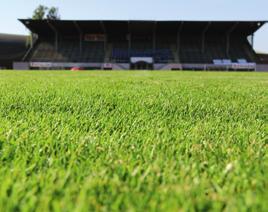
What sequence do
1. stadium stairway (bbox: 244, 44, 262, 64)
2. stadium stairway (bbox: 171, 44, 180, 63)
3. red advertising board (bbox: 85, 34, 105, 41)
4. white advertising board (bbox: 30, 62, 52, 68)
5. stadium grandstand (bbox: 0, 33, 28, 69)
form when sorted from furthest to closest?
1. stadium grandstand (bbox: 0, 33, 28, 69)
2. red advertising board (bbox: 85, 34, 105, 41)
3. stadium stairway (bbox: 171, 44, 180, 63)
4. stadium stairway (bbox: 244, 44, 262, 64)
5. white advertising board (bbox: 30, 62, 52, 68)

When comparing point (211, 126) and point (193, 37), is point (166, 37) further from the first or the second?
point (211, 126)

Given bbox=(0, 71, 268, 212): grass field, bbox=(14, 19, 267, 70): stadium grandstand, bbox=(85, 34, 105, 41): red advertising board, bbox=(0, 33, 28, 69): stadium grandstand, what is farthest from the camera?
bbox=(0, 33, 28, 69): stadium grandstand

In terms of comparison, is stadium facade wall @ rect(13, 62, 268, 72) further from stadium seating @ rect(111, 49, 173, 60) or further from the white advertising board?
stadium seating @ rect(111, 49, 173, 60)

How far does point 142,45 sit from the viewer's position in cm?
3023

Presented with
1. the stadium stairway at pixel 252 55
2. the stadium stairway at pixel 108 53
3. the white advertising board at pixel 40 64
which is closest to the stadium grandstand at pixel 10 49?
the white advertising board at pixel 40 64

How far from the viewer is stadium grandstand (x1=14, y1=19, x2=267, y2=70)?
26.3 meters

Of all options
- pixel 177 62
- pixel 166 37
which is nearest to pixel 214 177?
pixel 177 62

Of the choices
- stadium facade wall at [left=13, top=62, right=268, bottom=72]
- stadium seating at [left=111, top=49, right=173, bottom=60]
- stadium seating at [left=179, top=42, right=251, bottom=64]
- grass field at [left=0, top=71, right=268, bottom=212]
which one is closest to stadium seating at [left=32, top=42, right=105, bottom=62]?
stadium seating at [left=111, top=49, right=173, bottom=60]

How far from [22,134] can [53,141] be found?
0.64ft

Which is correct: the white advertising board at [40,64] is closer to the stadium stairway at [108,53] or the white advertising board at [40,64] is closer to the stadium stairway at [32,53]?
the stadium stairway at [32,53]

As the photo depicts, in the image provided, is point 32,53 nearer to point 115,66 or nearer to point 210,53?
point 115,66

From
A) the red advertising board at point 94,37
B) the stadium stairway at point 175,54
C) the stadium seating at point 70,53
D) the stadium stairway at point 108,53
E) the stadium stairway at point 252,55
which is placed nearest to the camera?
the stadium stairway at point 252,55

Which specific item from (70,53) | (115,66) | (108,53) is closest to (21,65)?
(70,53)

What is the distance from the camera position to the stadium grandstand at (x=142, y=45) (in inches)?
1036
